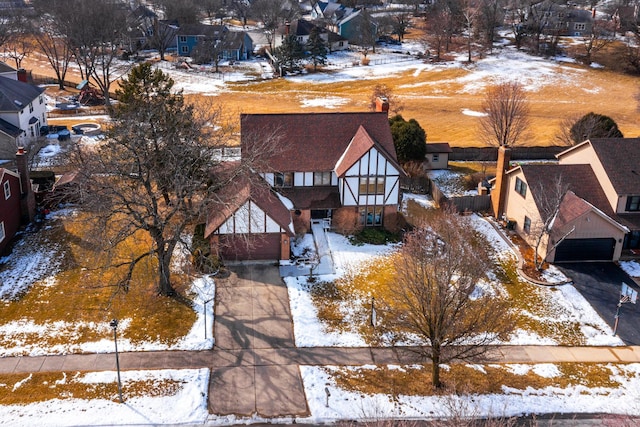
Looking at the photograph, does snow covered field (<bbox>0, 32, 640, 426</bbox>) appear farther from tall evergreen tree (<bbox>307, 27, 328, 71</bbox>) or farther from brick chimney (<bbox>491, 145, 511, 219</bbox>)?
tall evergreen tree (<bbox>307, 27, 328, 71</bbox>)

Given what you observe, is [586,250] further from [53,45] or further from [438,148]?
[53,45]

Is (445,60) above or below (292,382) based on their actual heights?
above

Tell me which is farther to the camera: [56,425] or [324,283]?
[324,283]

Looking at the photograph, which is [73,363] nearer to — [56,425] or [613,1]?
[56,425]

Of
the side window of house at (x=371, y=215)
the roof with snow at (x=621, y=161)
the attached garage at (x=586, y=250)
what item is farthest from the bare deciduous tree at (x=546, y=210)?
the side window of house at (x=371, y=215)

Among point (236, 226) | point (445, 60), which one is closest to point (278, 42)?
point (445, 60)

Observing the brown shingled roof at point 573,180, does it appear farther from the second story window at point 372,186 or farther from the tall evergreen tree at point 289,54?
the tall evergreen tree at point 289,54

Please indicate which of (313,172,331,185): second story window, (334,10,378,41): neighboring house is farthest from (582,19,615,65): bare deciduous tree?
(313,172,331,185): second story window
